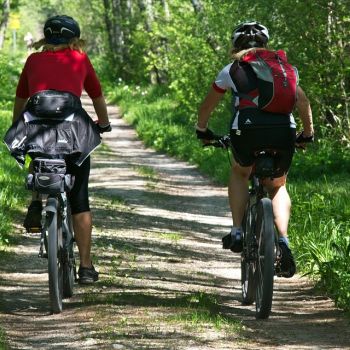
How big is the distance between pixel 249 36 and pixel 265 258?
1.52 metres

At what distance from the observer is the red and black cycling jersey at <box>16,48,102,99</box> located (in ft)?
22.3

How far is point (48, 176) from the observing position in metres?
6.51

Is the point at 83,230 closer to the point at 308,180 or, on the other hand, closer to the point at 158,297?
the point at 158,297

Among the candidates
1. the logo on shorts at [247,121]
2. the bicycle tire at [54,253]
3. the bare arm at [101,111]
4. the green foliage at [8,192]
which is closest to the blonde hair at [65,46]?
the bare arm at [101,111]

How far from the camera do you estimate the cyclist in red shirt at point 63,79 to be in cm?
679

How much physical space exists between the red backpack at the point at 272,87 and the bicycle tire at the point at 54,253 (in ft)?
4.62

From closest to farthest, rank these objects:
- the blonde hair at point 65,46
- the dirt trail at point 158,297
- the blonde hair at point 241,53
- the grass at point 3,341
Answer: the grass at point 3,341 → the dirt trail at point 158,297 → the blonde hair at point 241,53 → the blonde hair at point 65,46

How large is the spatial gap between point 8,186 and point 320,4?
556cm

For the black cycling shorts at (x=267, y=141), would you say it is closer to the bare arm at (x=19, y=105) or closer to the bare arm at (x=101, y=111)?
the bare arm at (x=101, y=111)

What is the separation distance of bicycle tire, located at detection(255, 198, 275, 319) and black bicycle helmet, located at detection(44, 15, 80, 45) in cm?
173

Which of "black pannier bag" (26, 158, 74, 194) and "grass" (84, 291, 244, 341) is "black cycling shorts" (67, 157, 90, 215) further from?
"grass" (84, 291, 244, 341)

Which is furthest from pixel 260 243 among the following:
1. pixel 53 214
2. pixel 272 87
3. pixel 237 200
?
pixel 53 214

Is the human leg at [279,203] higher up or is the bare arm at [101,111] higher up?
the bare arm at [101,111]

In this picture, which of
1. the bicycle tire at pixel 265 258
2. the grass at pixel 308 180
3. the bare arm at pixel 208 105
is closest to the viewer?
the bicycle tire at pixel 265 258
